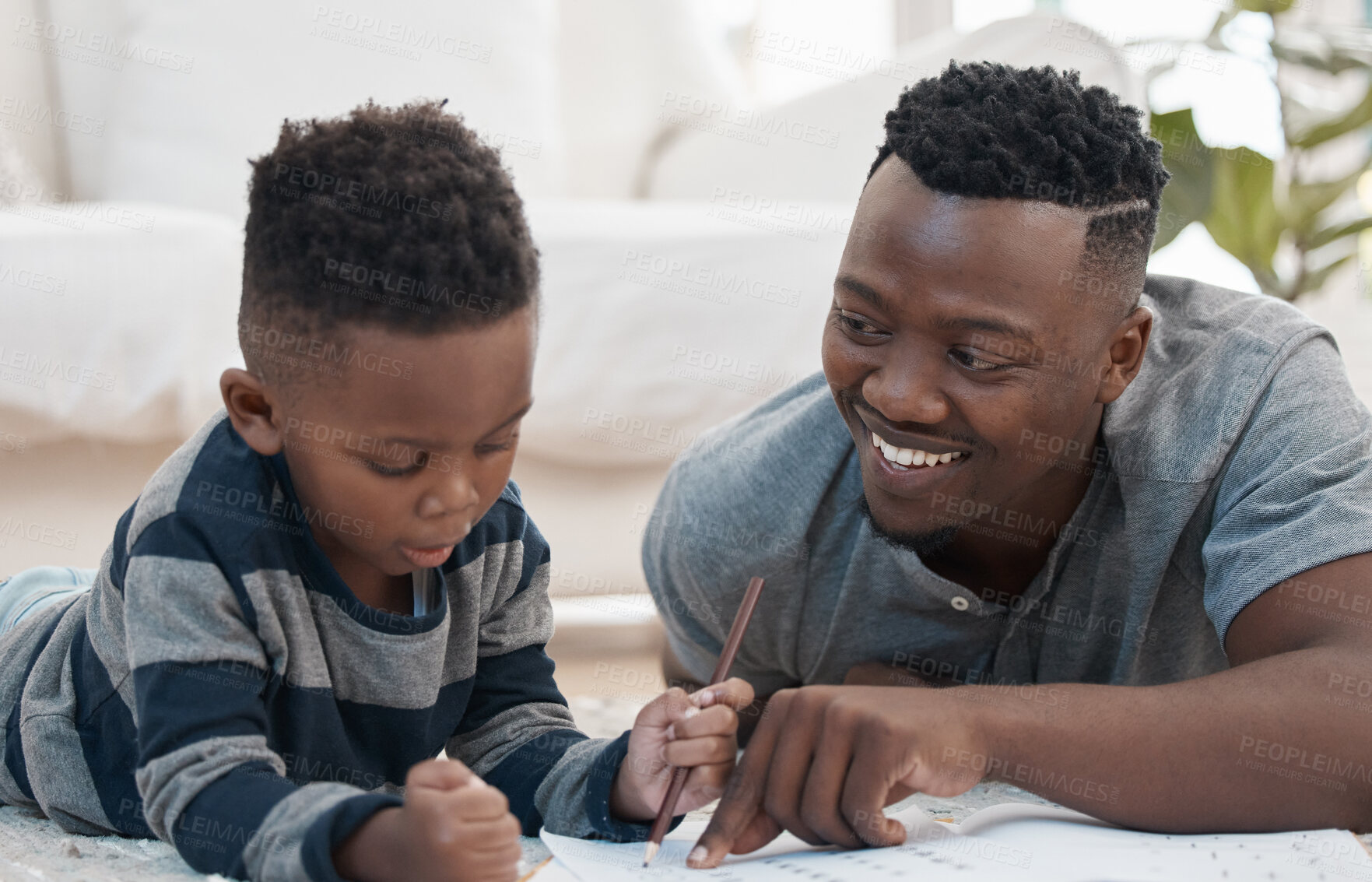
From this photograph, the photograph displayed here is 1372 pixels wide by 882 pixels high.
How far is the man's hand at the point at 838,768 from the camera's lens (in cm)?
74

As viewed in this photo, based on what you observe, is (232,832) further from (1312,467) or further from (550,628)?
(1312,467)

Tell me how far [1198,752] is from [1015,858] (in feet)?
0.53

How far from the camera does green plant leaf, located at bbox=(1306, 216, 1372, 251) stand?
2.16 m

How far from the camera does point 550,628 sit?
0.95 meters

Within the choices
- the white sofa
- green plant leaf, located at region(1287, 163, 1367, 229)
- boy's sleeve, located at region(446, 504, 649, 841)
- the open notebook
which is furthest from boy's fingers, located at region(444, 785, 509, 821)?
green plant leaf, located at region(1287, 163, 1367, 229)

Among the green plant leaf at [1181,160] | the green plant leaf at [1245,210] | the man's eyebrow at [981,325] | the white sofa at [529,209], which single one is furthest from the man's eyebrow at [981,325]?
the green plant leaf at [1245,210]

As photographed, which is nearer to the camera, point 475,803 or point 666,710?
point 475,803

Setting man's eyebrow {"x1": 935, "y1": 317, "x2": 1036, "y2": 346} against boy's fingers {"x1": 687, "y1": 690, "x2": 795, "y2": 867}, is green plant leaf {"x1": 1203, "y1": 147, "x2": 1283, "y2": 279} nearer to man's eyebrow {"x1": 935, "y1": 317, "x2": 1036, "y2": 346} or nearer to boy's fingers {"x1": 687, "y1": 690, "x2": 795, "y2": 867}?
man's eyebrow {"x1": 935, "y1": 317, "x2": 1036, "y2": 346}

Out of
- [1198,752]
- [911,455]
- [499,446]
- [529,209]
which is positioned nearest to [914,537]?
[911,455]

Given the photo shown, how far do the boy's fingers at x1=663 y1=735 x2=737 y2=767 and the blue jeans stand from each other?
0.55 m

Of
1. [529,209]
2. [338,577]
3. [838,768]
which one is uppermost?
[529,209]

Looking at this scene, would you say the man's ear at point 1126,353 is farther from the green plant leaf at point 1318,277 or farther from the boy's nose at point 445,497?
the green plant leaf at point 1318,277

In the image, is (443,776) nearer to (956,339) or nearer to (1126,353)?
(956,339)

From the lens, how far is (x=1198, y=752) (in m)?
0.80
